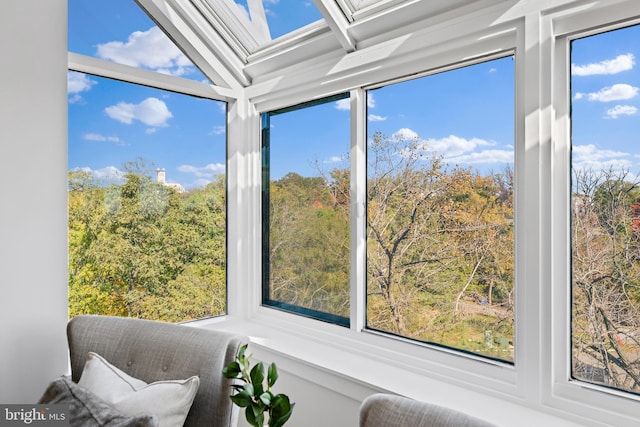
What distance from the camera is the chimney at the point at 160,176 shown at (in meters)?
2.00

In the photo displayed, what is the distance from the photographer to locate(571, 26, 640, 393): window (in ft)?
3.67

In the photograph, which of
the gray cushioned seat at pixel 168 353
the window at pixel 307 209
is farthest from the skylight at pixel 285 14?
the gray cushioned seat at pixel 168 353

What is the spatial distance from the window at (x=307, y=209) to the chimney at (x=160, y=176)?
1.64 feet

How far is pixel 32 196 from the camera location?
4.82ft

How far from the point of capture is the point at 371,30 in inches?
64.2

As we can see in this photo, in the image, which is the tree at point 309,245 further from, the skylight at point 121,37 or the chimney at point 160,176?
the skylight at point 121,37

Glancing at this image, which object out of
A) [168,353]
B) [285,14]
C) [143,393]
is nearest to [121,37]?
[285,14]

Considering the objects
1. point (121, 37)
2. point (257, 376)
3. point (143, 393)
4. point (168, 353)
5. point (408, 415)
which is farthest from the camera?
point (121, 37)

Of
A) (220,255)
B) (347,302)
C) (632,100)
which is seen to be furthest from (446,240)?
(220,255)

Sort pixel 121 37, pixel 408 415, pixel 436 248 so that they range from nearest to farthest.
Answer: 1. pixel 408 415
2. pixel 436 248
3. pixel 121 37

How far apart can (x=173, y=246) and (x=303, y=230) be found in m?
0.64

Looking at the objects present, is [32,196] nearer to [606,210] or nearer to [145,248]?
[145,248]

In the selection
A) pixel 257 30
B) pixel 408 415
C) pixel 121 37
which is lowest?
pixel 408 415

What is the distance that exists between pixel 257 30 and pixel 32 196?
1238 mm
